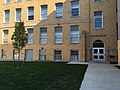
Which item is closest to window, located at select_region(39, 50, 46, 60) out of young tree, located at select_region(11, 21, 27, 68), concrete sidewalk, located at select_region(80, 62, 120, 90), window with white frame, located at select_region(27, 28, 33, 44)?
window with white frame, located at select_region(27, 28, 33, 44)

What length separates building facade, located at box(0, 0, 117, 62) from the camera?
97.9 ft

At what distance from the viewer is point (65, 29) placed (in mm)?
32312

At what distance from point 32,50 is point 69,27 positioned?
25.9 ft

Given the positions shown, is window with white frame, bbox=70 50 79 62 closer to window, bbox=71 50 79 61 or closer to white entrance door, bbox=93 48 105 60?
window, bbox=71 50 79 61

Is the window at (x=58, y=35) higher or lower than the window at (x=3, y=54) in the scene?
higher

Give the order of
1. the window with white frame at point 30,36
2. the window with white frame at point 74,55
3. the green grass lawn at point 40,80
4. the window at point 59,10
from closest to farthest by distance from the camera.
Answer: the green grass lawn at point 40,80, the window with white frame at point 74,55, the window at point 59,10, the window with white frame at point 30,36

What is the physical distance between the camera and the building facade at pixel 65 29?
29844 mm

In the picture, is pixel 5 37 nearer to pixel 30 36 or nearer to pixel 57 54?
pixel 30 36

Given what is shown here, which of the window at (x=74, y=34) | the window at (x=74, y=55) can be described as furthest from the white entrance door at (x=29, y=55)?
the window at (x=74, y=34)

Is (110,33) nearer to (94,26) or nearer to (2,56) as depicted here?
(94,26)

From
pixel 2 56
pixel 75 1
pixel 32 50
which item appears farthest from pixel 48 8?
pixel 2 56

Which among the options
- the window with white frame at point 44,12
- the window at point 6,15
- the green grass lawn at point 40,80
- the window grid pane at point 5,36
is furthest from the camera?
the window at point 6,15

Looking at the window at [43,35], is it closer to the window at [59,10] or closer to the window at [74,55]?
the window at [59,10]

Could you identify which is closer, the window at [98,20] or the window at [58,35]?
the window at [98,20]
